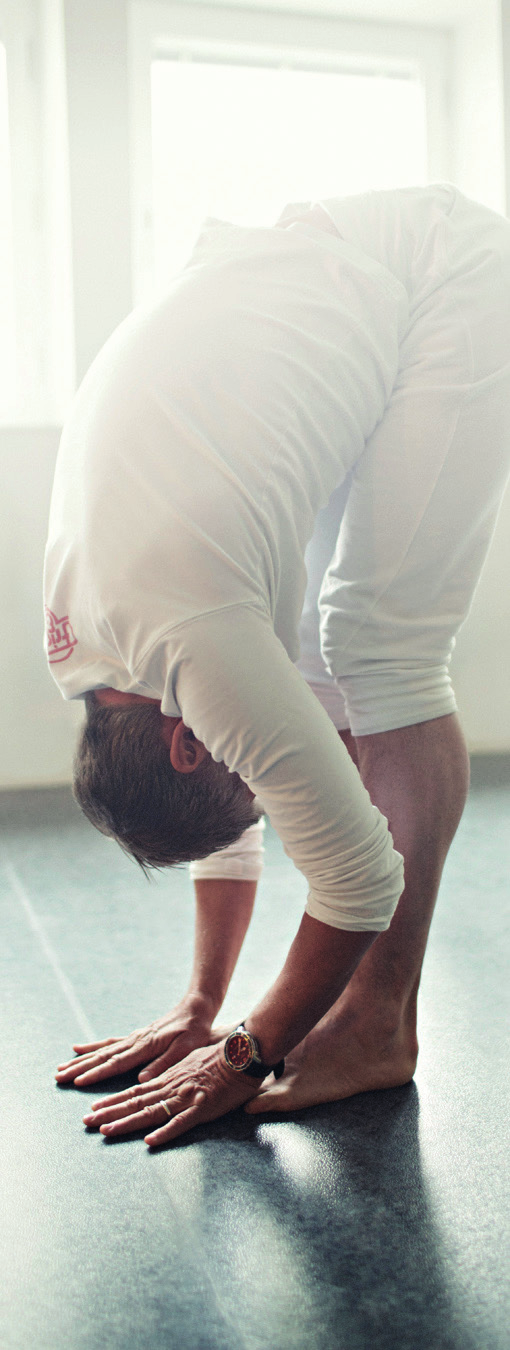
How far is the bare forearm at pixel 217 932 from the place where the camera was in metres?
1.27

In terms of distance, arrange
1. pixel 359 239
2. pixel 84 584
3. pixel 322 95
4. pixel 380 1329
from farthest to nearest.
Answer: pixel 322 95 → pixel 359 239 → pixel 84 584 → pixel 380 1329

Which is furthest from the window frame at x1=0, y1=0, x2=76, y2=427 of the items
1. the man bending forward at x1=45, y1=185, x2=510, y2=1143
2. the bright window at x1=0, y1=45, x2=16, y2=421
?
the man bending forward at x1=45, y1=185, x2=510, y2=1143

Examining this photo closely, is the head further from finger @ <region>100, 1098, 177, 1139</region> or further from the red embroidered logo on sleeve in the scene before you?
finger @ <region>100, 1098, 177, 1139</region>

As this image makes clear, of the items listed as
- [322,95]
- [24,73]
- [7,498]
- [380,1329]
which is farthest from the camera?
[322,95]

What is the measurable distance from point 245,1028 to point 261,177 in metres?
3.05

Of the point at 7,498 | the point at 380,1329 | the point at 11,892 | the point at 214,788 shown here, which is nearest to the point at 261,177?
the point at 7,498

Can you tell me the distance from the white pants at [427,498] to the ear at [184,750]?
0.19m

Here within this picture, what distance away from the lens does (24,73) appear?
323 centimetres

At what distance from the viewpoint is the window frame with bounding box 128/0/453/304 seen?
328cm

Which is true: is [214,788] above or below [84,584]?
below

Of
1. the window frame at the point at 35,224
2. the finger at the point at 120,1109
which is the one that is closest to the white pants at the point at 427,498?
the finger at the point at 120,1109

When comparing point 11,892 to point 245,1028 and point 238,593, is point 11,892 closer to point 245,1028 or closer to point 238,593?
point 245,1028

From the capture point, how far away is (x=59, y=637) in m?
0.95

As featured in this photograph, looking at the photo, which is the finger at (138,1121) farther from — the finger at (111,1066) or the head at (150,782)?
the head at (150,782)
